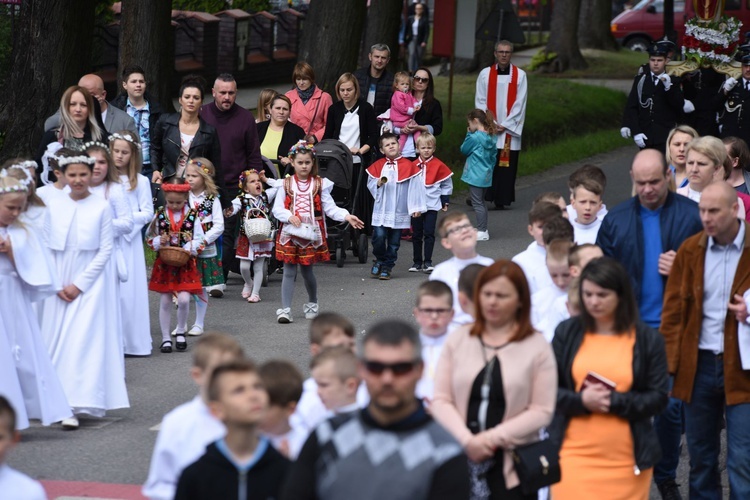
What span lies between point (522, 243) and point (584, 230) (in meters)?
7.67

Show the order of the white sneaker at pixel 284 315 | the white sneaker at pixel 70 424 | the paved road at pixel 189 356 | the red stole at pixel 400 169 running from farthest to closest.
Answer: the red stole at pixel 400 169, the white sneaker at pixel 284 315, the white sneaker at pixel 70 424, the paved road at pixel 189 356

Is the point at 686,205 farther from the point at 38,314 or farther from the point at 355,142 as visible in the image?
the point at 355,142

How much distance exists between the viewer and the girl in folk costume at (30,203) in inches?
338

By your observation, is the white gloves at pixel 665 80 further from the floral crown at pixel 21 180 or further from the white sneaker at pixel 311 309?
the floral crown at pixel 21 180

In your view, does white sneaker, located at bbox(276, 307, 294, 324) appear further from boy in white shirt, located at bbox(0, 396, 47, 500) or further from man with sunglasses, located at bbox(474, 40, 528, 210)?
man with sunglasses, located at bbox(474, 40, 528, 210)

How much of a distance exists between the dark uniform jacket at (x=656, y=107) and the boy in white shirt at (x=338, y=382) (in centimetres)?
1102

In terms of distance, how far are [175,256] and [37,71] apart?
6786mm

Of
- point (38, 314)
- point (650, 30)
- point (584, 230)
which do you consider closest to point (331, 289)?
point (38, 314)

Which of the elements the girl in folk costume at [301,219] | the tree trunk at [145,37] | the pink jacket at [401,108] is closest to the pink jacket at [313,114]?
the pink jacket at [401,108]

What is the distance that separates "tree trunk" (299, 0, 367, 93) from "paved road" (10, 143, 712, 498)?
2.52 meters

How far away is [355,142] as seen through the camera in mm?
15430

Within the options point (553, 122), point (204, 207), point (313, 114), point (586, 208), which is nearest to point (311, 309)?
point (204, 207)

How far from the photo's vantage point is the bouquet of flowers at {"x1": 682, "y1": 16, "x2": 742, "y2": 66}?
58.2ft

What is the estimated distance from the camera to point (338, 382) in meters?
5.39
